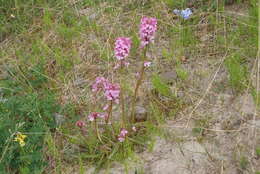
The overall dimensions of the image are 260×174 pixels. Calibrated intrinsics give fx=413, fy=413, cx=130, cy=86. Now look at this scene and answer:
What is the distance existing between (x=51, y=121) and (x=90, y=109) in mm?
296

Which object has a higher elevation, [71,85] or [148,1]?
[148,1]

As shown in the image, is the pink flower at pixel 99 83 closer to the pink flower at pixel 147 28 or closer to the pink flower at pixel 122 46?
the pink flower at pixel 122 46

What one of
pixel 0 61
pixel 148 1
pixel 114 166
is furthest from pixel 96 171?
pixel 148 1

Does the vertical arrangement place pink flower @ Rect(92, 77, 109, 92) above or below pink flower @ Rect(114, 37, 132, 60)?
below

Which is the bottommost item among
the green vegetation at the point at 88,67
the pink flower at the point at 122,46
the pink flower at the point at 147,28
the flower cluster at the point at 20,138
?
the flower cluster at the point at 20,138

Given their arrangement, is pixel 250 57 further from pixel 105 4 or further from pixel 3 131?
pixel 3 131

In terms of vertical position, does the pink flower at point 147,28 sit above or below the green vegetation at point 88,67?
above

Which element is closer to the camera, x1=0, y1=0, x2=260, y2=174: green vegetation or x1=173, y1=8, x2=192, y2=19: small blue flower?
x1=0, y1=0, x2=260, y2=174: green vegetation

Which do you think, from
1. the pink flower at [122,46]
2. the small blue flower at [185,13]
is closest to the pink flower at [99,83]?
the pink flower at [122,46]

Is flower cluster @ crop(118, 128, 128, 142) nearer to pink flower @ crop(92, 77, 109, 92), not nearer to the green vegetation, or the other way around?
the green vegetation

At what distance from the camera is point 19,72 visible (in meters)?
3.27

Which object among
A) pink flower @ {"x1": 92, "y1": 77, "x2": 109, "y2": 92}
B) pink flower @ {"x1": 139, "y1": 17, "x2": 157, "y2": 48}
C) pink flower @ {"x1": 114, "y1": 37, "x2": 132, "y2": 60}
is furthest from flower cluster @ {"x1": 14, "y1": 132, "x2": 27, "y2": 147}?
pink flower @ {"x1": 139, "y1": 17, "x2": 157, "y2": 48}

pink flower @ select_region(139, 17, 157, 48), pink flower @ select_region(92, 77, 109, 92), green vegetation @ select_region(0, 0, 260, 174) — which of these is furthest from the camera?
green vegetation @ select_region(0, 0, 260, 174)

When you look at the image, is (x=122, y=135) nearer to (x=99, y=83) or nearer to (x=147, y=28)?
(x=99, y=83)
